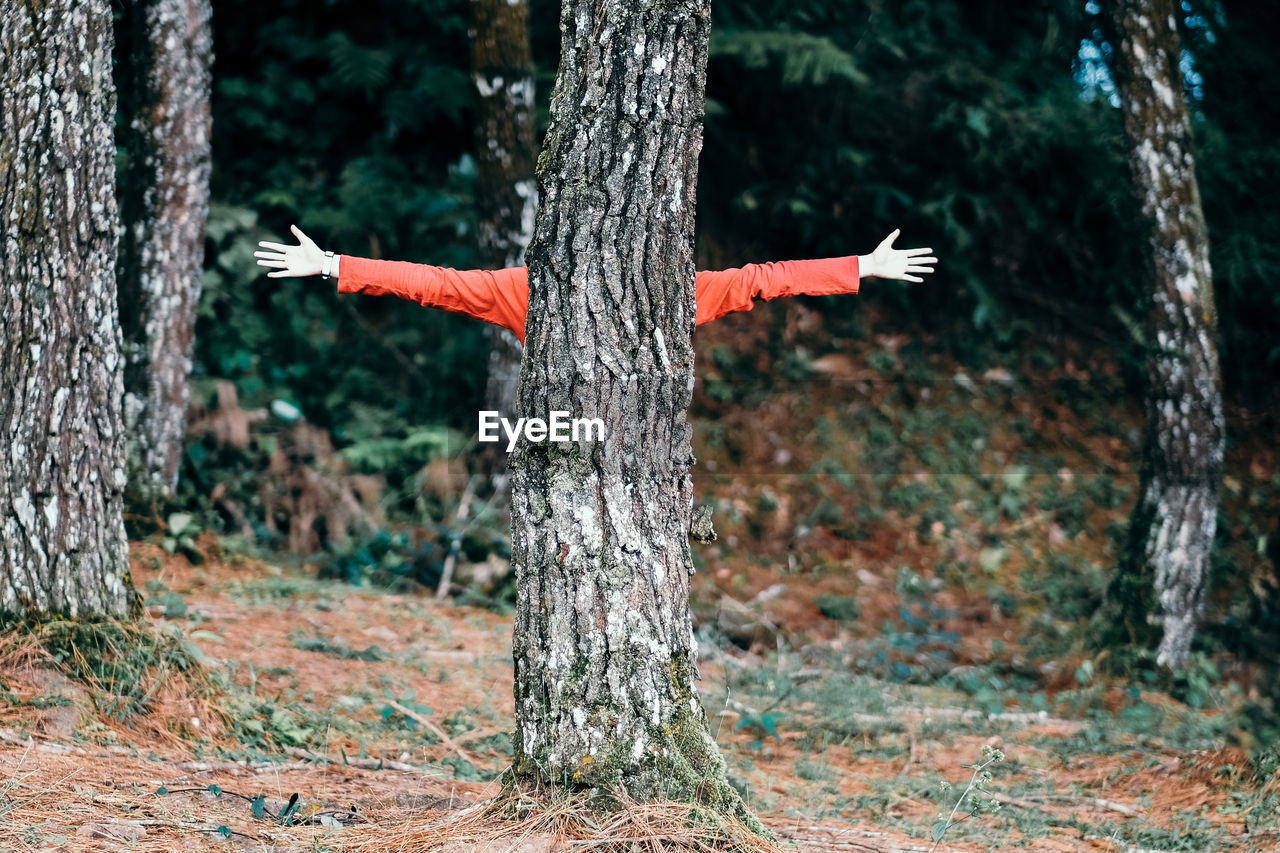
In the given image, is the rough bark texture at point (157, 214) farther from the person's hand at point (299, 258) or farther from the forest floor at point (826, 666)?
Answer: the person's hand at point (299, 258)

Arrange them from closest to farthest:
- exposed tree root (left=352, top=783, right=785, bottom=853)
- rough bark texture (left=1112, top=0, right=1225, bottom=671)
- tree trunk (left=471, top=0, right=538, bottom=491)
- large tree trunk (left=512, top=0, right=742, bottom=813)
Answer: exposed tree root (left=352, top=783, right=785, bottom=853) → large tree trunk (left=512, top=0, right=742, bottom=813) → rough bark texture (left=1112, top=0, right=1225, bottom=671) → tree trunk (left=471, top=0, right=538, bottom=491)

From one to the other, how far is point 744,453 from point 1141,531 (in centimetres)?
380

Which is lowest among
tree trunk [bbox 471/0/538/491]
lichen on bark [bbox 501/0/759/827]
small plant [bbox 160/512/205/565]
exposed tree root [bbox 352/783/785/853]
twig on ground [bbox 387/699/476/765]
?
twig on ground [bbox 387/699/476/765]

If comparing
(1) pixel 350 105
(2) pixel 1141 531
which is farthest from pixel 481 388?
(2) pixel 1141 531

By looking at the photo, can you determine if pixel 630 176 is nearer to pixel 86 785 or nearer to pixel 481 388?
pixel 86 785

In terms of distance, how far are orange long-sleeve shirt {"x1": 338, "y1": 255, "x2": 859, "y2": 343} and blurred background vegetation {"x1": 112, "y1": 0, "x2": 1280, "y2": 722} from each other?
444 cm

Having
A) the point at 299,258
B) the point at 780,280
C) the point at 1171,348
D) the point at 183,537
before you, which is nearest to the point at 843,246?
the point at 1171,348

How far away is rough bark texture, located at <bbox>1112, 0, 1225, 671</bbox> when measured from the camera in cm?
708

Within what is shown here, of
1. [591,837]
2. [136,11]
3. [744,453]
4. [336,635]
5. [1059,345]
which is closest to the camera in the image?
[591,837]

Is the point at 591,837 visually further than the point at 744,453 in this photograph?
No

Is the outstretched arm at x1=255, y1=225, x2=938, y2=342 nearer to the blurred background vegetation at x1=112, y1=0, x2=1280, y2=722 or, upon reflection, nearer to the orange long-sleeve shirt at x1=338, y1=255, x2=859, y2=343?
the orange long-sleeve shirt at x1=338, y1=255, x2=859, y2=343

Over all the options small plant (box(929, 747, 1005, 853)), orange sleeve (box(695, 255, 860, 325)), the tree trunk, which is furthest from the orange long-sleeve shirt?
the tree trunk

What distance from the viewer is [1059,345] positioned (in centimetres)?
1092

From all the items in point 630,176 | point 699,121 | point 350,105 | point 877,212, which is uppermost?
point 350,105
